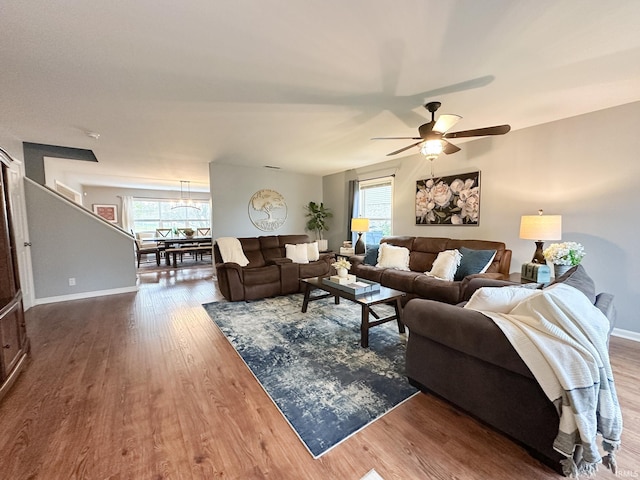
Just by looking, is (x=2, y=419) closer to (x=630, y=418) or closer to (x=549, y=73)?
(x=630, y=418)

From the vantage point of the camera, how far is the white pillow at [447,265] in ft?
11.5

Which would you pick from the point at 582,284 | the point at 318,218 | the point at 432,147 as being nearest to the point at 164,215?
the point at 318,218

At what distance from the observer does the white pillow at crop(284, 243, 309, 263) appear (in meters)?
4.84

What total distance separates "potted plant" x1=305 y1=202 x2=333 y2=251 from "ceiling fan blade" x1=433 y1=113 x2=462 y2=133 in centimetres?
426

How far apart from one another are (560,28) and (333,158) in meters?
3.56

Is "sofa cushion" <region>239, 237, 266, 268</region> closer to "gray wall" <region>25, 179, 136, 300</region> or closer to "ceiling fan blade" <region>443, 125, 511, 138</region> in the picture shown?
"gray wall" <region>25, 179, 136, 300</region>

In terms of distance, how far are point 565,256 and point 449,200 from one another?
6.35 feet

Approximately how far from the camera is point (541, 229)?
2814 millimetres

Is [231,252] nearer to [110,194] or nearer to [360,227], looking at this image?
[360,227]

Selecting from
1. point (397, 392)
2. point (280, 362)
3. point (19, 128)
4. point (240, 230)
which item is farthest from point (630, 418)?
point (19, 128)

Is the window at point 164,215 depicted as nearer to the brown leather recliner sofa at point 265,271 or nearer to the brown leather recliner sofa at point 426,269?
the brown leather recliner sofa at point 265,271

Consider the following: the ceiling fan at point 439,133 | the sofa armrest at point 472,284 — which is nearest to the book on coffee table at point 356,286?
the sofa armrest at point 472,284

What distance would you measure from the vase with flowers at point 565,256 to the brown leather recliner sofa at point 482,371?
0.71 meters

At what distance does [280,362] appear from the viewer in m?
2.31
